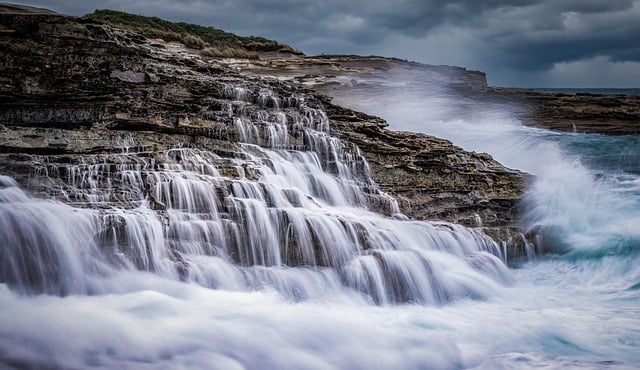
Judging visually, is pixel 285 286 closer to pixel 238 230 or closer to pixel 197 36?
pixel 238 230

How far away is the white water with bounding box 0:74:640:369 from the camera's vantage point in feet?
23.9

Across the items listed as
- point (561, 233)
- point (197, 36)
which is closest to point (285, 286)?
point (561, 233)

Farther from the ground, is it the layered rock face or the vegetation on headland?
the vegetation on headland

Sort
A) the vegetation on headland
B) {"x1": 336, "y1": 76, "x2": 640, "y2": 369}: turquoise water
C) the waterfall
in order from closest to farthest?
1. the waterfall
2. {"x1": 336, "y1": 76, "x2": 640, "y2": 369}: turquoise water
3. the vegetation on headland

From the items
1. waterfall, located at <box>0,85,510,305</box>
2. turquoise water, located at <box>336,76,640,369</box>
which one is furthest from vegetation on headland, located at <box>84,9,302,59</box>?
waterfall, located at <box>0,85,510,305</box>

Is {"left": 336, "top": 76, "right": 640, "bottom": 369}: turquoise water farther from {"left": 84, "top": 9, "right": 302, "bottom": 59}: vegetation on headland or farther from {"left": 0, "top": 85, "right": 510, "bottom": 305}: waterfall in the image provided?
{"left": 84, "top": 9, "right": 302, "bottom": 59}: vegetation on headland

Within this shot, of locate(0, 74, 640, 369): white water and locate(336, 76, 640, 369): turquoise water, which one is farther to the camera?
locate(336, 76, 640, 369): turquoise water

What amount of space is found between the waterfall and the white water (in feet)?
0.09

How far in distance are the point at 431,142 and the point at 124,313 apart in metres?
8.89

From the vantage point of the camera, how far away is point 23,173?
9477 mm

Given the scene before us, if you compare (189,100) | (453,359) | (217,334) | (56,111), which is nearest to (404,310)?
(453,359)

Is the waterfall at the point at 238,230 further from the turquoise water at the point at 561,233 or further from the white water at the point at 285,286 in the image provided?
the turquoise water at the point at 561,233

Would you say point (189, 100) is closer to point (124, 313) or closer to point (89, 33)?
point (89, 33)

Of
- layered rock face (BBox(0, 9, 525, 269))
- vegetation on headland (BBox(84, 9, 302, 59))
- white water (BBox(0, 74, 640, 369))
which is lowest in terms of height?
white water (BBox(0, 74, 640, 369))
